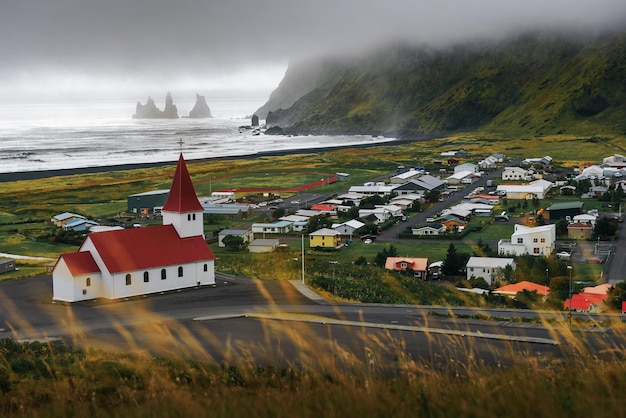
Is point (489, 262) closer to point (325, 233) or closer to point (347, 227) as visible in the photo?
point (325, 233)

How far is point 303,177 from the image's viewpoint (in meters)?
95.8

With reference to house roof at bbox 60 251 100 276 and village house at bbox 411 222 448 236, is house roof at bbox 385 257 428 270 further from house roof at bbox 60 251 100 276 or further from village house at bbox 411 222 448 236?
house roof at bbox 60 251 100 276

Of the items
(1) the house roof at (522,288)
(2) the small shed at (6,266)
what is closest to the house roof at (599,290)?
(1) the house roof at (522,288)

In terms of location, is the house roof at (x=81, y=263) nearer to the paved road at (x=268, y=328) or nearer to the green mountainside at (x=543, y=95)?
the paved road at (x=268, y=328)

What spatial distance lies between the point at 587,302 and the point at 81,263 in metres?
18.2

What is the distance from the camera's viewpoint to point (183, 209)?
29625 millimetres

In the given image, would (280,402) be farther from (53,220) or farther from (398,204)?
(398,204)

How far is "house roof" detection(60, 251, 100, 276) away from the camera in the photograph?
2681cm

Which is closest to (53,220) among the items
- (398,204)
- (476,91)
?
(398,204)

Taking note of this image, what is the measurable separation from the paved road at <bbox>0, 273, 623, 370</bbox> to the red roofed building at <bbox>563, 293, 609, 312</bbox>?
7497 millimetres

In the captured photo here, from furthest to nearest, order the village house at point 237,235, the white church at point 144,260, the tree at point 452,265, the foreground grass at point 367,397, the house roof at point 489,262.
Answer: the village house at point 237,235, the tree at point 452,265, the house roof at point 489,262, the white church at point 144,260, the foreground grass at point 367,397

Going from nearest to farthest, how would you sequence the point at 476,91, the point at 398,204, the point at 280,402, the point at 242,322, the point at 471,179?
the point at 280,402 → the point at 242,322 → the point at 398,204 → the point at 471,179 → the point at 476,91

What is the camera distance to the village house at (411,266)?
40.3 meters

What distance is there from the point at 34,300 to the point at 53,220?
116ft
